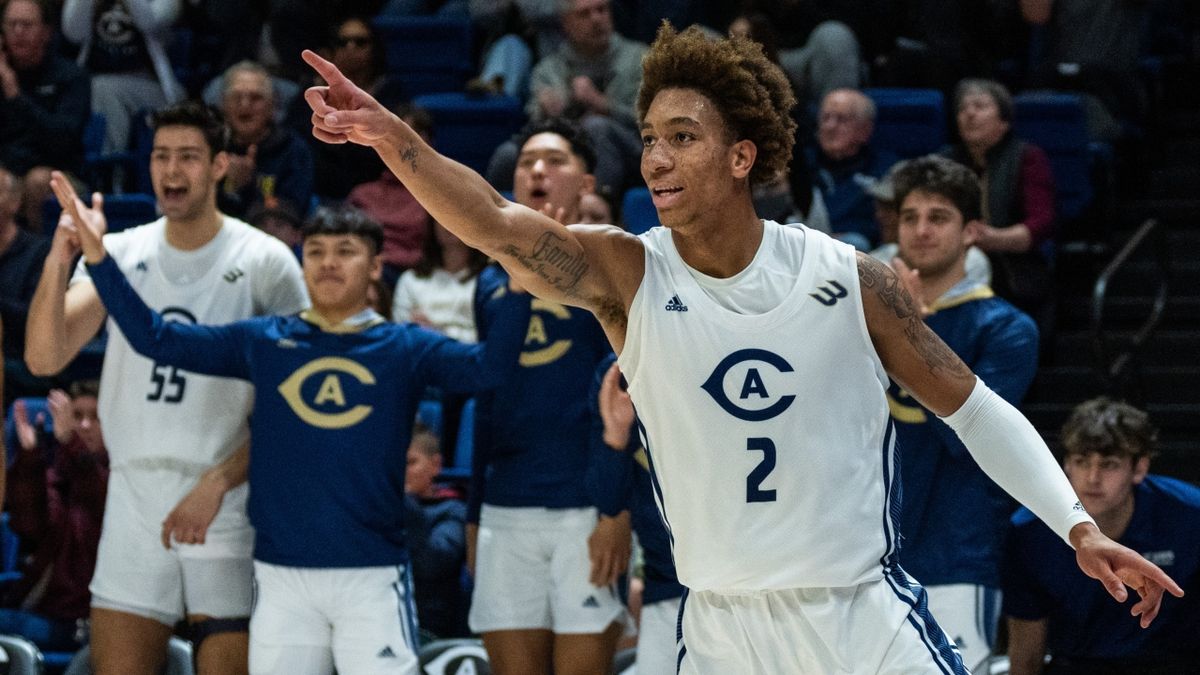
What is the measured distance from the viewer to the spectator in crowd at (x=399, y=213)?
882 cm

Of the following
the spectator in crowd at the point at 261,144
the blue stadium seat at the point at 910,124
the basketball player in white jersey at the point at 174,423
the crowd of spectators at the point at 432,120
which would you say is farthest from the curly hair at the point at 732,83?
the blue stadium seat at the point at 910,124

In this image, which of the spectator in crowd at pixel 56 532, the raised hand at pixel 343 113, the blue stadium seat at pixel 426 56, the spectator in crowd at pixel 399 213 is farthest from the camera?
the blue stadium seat at pixel 426 56

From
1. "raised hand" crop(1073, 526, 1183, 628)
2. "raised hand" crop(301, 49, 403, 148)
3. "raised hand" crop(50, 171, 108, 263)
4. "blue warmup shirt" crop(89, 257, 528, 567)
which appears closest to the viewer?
"raised hand" crop(301, 49, 403, 148)

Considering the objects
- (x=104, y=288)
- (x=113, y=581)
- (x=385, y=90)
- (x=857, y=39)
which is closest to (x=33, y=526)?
(x=113, y=581)

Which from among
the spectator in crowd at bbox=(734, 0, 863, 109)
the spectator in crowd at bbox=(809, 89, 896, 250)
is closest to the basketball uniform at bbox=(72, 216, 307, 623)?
the spectator in crowd at bbox=(809, 89, 896, 250)

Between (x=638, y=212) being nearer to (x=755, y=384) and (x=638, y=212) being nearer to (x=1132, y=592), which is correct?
(x=1132, y=592)

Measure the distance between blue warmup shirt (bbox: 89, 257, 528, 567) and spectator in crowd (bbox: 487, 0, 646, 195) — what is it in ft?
9.75

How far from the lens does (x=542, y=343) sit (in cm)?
611

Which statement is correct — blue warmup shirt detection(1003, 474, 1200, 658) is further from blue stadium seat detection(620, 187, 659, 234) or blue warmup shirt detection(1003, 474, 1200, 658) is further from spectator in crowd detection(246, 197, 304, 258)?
spectator in crowd detection(246, 197, 304, 258)

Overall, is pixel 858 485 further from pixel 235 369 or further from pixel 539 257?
pixel 235 369

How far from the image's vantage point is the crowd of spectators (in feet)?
23.6

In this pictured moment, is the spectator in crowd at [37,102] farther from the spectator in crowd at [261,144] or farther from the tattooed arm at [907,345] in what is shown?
the tattooed arm at [907,345]

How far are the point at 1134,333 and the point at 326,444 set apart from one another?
186 inches

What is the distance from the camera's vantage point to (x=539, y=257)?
148 inches
